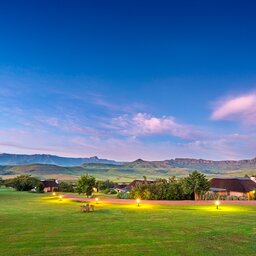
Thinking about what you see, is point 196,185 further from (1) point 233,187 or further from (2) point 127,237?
(2) point 127,237

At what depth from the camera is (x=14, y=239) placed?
719 inches

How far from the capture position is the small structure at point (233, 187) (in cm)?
7722

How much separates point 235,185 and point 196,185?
1157 inches

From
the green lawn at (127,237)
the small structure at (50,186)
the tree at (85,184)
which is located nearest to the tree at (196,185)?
the tree at (85,184)

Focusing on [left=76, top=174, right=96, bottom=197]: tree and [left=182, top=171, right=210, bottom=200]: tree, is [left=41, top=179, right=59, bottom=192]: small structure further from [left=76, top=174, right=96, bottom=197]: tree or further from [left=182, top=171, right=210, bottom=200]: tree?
[left=182, top=171, right=210, bottom=200]: tree

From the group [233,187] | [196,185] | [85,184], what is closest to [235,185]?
[233,187]

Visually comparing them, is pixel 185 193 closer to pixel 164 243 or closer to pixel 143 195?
pixel 143 195

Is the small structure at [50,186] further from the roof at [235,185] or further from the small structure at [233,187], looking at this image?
the roof at [235,185]

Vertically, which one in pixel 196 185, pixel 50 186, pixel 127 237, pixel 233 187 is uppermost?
pixel 50 186

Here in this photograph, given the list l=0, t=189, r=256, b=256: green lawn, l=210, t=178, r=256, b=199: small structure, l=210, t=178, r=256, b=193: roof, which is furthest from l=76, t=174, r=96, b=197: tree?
l=210, t=178, r=256, b=193: roof

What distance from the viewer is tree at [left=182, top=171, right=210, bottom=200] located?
55.2 metres

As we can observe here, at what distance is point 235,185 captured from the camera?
7975cm

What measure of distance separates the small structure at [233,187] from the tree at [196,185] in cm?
2162

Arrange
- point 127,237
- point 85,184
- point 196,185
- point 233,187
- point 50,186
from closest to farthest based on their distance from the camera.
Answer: point 127,237
point 196,185
point 85,184
point 233,187
point 50,186
